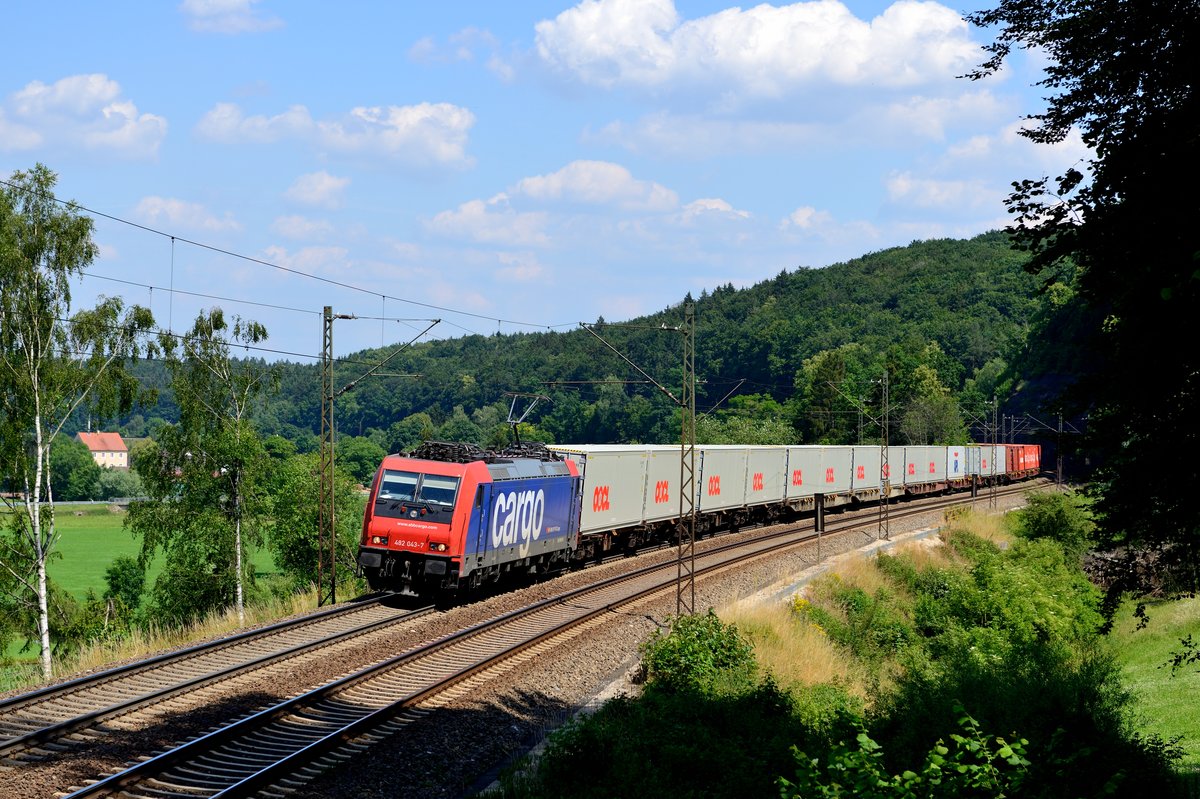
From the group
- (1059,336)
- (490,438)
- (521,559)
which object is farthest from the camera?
(490,438)

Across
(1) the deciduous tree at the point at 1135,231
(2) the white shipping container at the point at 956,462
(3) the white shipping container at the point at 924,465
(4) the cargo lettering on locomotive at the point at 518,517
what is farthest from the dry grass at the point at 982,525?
(1) the deciduous tree at the point at 1135,231

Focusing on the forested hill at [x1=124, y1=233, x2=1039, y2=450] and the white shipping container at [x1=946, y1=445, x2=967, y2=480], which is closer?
the white shipping container at [x1=946, y1=445, x2=967, y2=480]

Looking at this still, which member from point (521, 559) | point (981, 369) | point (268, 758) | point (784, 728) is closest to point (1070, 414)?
point (784, 728)

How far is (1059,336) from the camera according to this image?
322ft

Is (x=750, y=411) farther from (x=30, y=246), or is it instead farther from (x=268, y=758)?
(x=268, y=758)

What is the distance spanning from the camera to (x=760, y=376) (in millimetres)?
163125

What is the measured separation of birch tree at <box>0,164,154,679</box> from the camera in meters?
29.1

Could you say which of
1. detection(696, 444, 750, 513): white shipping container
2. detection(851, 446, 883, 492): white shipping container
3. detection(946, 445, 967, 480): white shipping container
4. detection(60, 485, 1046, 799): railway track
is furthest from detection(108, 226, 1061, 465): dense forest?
detection(60, 485, 1046, 799): railway track

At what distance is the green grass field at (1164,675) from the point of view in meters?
21.4

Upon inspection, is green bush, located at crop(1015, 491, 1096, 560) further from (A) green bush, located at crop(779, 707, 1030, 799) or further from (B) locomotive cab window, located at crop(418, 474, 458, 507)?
(A) green bush, located at crop(779, 707, 1030, 799)

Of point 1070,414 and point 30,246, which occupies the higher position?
point 30,246

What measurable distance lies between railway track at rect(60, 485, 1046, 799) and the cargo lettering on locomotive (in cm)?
175

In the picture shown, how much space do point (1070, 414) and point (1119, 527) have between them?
1.38 meters

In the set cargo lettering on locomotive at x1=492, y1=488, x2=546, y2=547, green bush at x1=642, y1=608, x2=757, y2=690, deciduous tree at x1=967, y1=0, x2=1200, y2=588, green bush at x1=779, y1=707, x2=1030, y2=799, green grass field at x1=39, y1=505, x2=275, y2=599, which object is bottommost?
green grass field at x1=39, y1=505, x2=275, y2=599
